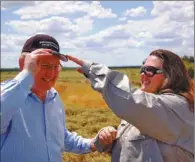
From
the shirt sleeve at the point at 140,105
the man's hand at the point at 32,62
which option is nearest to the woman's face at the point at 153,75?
the shirt sleeve at the point at 140,105

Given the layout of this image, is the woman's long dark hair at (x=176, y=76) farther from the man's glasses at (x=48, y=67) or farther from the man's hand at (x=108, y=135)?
the man's glasses at (x=48, y=67)

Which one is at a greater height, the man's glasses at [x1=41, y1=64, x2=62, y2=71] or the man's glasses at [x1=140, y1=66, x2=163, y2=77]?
the man's glasses at [x1=41, y1=64, x2=62, y2=71]

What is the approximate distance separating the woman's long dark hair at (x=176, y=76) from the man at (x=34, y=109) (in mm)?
667

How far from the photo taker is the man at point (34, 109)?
2187mm

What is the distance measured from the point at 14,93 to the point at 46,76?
0.73 metres

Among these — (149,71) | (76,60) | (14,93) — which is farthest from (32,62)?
(149,71)

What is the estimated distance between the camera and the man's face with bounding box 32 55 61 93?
110 inches

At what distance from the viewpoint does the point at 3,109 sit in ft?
6.99

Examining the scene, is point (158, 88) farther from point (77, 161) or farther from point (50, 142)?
point (77, 161)

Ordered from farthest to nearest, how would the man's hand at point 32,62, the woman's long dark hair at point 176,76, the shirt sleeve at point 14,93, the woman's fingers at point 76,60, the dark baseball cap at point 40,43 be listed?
the dark baseball cap at point 40,43 → the woman's long dark hair at point 176,76 → the woman's fingers at point 76,60 → the man's hand at point 32,62 → the shirt sleeve at point 14,93

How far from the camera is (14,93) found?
2.13 meters

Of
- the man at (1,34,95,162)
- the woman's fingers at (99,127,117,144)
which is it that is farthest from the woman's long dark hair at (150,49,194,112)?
the man at (1,34,95,162)

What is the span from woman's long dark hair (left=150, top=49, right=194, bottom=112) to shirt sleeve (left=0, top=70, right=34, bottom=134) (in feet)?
2.97

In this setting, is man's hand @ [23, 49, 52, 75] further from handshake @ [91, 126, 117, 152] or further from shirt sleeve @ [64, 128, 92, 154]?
shirt sleeve @ [64, 128, 92, 154]
